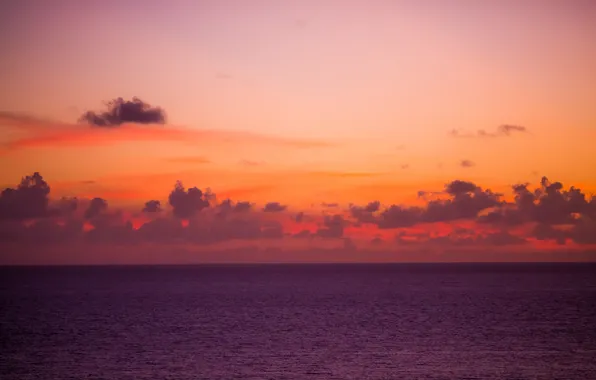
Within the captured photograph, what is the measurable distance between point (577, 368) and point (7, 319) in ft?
246

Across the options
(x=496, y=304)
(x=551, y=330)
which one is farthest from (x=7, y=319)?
(x=496, y=304)

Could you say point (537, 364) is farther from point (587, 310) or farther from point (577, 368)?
point (587, 310)

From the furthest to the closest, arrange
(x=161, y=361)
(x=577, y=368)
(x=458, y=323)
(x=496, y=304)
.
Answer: (x=496, y=304)
(x=458, y=323)
(x=161, y=361)
(x=577, y=368)

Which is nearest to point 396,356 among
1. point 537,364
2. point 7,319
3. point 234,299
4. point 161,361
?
point 537,364

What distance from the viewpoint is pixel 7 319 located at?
94938 mm

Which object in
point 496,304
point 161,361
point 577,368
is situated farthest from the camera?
point 496,304

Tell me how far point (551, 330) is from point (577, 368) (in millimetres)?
25890

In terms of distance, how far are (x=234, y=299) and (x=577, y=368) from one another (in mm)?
91212

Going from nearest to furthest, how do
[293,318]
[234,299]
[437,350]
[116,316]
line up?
[437,350] → [293,318] → [116,316] → [234,299]

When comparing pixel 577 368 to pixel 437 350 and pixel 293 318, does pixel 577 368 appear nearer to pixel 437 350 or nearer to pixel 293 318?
pixel 437 350

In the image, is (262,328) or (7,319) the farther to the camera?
(7,319)

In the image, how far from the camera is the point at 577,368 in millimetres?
52031

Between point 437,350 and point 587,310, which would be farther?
point 587,310

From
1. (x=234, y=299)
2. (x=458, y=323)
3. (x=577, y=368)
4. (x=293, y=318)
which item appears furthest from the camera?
(x=234, y=299)
